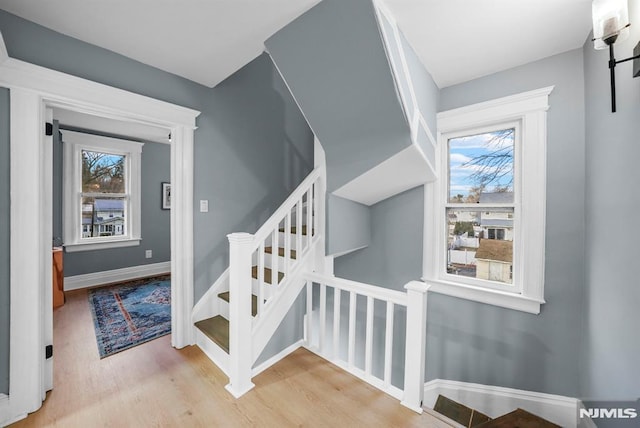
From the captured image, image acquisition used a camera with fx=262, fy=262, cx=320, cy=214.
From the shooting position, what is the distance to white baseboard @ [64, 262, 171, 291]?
371 cm

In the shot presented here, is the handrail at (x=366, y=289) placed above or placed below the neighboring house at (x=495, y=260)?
below

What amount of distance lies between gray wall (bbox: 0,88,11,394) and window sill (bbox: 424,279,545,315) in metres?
2.95

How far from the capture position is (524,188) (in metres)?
2.02

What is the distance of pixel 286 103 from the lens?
3.34 meters

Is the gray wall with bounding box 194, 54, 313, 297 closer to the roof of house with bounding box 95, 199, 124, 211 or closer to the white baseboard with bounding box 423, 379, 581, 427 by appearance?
the white baseboard with bounding box 423, 379, 581, 427

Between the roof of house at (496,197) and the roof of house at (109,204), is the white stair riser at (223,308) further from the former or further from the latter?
the roof of house at (109,204)

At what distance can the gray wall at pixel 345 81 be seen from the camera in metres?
1.42

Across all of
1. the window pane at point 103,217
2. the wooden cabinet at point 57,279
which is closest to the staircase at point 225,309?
the wooden cabinet at point 57,279

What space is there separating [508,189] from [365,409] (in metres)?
1.98

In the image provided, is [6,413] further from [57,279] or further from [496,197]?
[496,197]

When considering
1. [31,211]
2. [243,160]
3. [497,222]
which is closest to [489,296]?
[497,222]

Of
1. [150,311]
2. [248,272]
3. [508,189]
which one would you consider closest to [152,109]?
[248,272]

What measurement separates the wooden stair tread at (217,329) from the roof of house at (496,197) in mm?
2449

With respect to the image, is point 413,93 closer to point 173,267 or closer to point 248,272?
point 248,272
